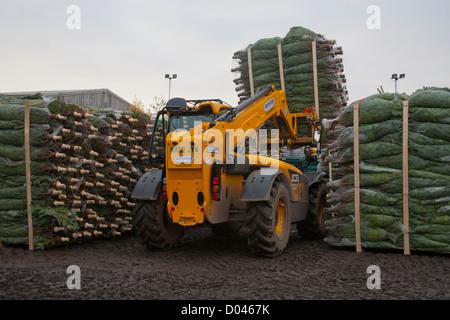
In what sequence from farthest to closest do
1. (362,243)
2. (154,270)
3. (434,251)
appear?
(362,243)
(434,251)
(154,270)

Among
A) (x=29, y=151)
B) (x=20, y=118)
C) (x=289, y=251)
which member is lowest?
(x=289, y=251)

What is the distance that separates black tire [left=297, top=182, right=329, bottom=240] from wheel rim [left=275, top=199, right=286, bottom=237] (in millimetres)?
1574

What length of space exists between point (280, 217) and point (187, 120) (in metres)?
2.30

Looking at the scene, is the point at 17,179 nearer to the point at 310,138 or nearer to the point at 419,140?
the point at 310,138

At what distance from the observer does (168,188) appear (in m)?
7.35

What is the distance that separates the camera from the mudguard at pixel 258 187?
23.5 feet

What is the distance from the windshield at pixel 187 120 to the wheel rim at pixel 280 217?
1856 mm

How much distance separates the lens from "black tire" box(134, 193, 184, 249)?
25.8 ft

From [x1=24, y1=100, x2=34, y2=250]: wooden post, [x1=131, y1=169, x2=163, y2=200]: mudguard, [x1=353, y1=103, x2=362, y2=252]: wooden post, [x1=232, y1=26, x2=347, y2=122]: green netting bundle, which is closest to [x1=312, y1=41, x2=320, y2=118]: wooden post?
[x1=232, y1=26, x2=347, y2=122]: green netting bundle

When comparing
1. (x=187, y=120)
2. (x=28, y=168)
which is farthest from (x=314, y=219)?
(x=28, y=168)

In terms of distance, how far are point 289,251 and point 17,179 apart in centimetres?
486

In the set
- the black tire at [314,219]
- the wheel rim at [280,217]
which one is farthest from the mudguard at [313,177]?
the wheel rim at [280,217]
